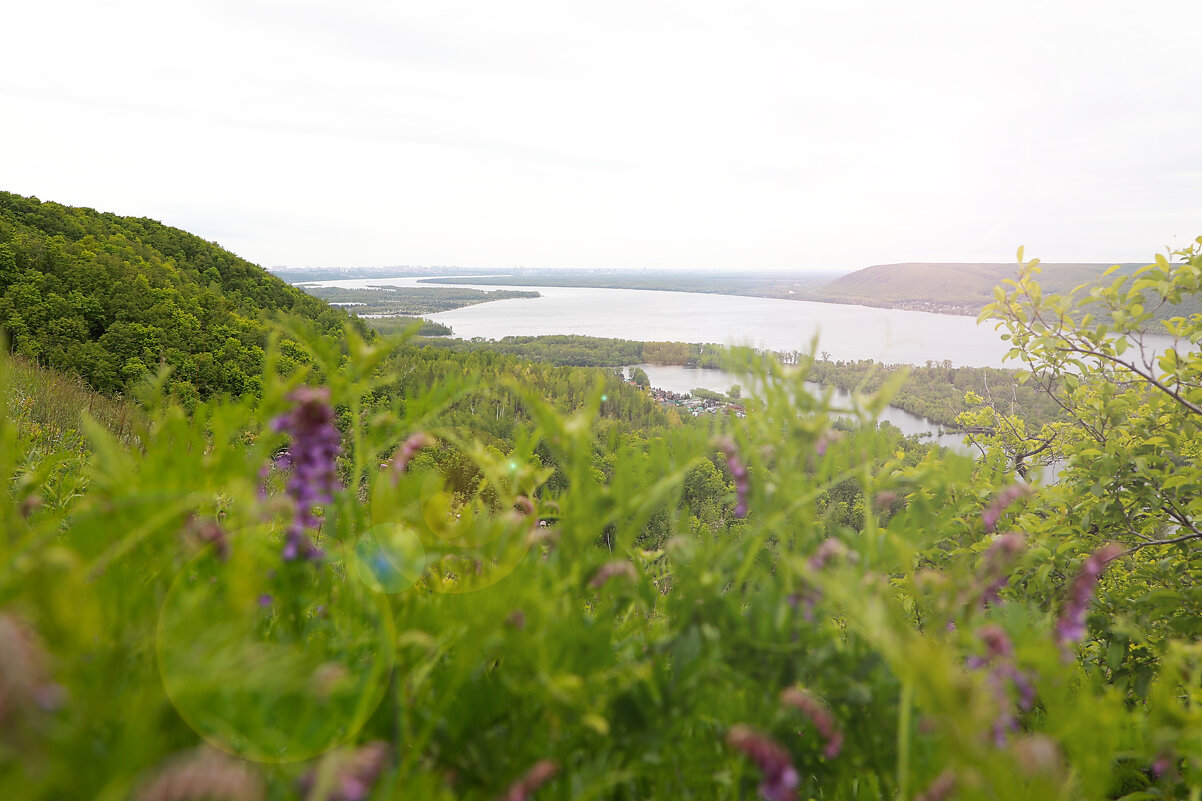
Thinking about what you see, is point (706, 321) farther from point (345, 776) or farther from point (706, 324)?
point (345, 776)

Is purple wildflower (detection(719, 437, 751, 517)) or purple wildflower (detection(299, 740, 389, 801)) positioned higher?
purple wildflower (detection(719, 437, 751, 517))

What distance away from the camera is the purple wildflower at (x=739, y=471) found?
1.42 meters

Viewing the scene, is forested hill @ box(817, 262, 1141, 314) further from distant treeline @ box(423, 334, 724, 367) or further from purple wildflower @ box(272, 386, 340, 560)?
purple wildflower @ box(272, 386, 340, 560)

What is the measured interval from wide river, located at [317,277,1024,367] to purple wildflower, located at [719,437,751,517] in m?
50.9

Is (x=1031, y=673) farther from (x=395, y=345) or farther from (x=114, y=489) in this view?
(x=114, y=489)

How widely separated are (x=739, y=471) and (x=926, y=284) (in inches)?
5289

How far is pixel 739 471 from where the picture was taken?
143 centimetres

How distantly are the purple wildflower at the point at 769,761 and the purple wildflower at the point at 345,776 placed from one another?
543mm

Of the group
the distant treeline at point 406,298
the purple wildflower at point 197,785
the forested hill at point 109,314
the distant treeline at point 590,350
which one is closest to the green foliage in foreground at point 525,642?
the purple wildflower at point 197,785

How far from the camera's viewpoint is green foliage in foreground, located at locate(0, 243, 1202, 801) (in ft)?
2.86

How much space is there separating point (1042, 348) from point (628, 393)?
6237 cm

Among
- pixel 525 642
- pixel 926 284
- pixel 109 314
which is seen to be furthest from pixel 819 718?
pixel 926 284

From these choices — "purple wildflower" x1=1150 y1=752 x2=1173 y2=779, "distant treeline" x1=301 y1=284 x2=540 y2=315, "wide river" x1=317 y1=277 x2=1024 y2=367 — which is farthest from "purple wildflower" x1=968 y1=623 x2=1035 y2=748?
"distant treeline" x1=301 y1=284 x2=540 y2=315

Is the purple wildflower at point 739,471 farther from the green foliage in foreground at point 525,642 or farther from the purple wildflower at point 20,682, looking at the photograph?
the purple wildflower at point 20,682
